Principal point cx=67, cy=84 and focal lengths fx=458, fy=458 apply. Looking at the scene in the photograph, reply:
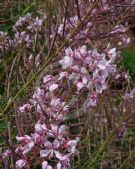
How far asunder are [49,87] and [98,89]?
16 centimetres

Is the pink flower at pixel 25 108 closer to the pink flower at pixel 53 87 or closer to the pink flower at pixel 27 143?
the pink flower at pixel 53 87

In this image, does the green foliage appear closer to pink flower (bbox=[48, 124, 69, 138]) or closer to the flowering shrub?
the flowering shrub

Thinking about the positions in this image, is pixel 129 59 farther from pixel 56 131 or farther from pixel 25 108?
pixel 56 131

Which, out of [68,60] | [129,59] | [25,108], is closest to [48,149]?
[68,60]

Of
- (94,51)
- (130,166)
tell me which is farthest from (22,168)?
(130,166)

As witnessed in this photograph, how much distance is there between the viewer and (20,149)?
3.54 feet

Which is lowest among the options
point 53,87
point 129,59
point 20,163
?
point 129,59

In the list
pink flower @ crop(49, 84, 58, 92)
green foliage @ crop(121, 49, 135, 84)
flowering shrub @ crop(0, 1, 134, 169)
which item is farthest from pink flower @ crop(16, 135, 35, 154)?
green foliage @ crop(121, 49, 135, 84)

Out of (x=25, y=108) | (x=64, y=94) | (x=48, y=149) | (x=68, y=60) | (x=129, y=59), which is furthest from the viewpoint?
(x=129, y=59)

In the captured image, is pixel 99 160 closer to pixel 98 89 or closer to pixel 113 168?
pixel 113 168

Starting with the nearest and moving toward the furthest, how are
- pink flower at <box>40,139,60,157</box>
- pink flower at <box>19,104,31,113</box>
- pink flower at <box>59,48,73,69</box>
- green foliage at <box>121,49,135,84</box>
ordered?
pink flower at <box>40,139,60,157</box> → pink flower at <box>59,48,73,69</box> → pink flower at <box>19,104,31,113</box> → green foliage at <box>121,49,135,84</box>

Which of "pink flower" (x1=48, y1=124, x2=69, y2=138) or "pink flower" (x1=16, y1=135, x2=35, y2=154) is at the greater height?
"pink flower" (x1=48, y1=124, x2=69, y2=138)

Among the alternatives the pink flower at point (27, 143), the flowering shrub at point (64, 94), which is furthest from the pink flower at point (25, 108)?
the pink flower at point (27, 143)

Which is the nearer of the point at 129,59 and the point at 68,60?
the point at 68,60
